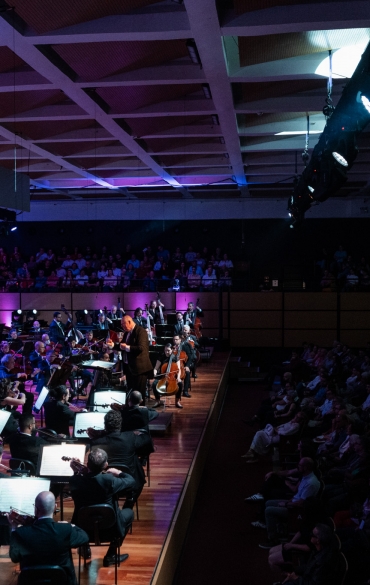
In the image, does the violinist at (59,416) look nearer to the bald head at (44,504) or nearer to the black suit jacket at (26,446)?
the black suit jacket at (26,446)

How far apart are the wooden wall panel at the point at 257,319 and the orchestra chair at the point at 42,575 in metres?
16.6

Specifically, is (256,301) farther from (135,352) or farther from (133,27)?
(133,27)

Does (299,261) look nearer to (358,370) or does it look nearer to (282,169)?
(282,169)

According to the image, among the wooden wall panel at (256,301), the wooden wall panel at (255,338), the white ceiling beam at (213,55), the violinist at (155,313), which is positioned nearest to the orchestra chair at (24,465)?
the white ceiling beam at (213,55)

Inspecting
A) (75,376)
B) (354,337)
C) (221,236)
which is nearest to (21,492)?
(75,376)

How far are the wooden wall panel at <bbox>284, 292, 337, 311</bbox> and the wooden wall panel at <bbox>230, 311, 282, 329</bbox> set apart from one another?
50 cm

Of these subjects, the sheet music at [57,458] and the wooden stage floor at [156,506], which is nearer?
the wooden stage floor at [156,506]

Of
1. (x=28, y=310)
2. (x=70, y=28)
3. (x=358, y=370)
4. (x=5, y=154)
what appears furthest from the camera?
(x=28, y=310)

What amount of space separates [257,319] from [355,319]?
305cm

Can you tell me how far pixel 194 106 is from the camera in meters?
10.3

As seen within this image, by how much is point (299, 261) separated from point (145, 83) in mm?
15930

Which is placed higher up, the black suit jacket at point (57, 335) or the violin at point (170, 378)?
the black suit jacket at point (57, 335)

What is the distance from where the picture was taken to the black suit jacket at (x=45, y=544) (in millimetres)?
4125

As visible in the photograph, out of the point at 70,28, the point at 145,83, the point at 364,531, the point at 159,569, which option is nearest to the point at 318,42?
the point at 145,83
